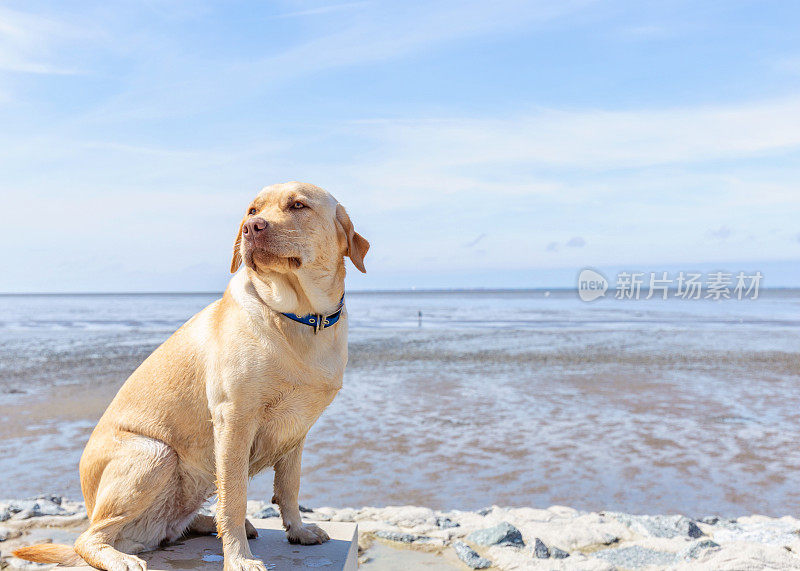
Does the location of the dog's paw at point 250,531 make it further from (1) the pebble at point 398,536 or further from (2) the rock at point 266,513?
(2) the rock at point 266,513

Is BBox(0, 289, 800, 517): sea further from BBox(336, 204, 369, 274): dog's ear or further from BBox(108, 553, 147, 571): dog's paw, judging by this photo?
BBox(336, 204, 369, 274): dog's ear

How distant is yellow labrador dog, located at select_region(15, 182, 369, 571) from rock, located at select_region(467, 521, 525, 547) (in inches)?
96.3

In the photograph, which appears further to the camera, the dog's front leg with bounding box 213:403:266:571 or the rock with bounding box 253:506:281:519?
the rock with bounding box 253:506:281:519

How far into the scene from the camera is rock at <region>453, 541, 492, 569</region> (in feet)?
15.4

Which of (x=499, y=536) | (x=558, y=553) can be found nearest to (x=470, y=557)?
(x=499, y=536)

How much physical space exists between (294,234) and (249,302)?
47 cm

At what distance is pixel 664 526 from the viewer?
5.36 meters

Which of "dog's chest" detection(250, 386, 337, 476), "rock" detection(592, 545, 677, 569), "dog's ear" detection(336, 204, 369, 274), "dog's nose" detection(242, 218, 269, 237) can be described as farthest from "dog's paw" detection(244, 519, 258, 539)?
"rock" detection(592, 545, 677, 569)

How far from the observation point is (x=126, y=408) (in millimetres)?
3217

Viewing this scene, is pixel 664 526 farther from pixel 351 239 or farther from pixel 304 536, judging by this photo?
pixel 351 239

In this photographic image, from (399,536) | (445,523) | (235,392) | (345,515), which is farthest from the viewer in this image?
(345,515)

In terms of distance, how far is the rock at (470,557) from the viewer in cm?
470

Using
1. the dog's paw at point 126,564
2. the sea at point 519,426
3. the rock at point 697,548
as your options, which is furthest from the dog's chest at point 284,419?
the sea at point 519,426

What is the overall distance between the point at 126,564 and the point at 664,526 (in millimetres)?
4191
